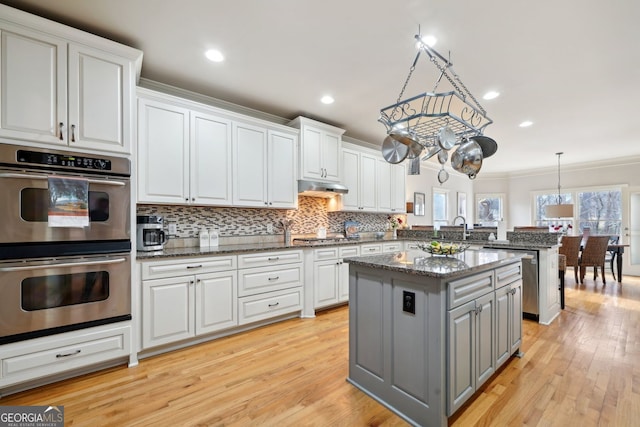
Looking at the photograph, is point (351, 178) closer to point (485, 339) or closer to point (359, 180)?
point (359, 180)

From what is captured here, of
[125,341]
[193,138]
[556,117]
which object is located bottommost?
[125,341]

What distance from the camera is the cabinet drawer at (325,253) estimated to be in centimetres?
360


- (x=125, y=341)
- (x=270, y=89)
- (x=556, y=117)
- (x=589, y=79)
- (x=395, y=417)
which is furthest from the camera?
(x=556, y=117)

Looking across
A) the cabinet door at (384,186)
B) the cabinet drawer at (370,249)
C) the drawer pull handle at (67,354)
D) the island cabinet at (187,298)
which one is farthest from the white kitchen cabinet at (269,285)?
the cabinet door at (384,186)

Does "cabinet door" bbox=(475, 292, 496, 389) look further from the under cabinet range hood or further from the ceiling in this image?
the under cabinet range hood

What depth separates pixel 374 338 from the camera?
1.90 metres

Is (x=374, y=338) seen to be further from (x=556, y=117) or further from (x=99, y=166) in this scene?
(x=556, y=117)

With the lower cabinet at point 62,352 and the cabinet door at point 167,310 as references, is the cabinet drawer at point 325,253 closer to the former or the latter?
the cabinet door at point 167,310

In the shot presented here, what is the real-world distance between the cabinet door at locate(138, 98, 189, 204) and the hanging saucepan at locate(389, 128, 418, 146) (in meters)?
2.02

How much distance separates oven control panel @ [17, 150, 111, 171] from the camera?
A: 193 centimetres

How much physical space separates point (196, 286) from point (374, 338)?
168 centimetres

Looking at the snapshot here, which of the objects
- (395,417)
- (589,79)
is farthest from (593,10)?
(395,417)

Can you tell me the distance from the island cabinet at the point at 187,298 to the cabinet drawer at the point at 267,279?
0.10 metres
